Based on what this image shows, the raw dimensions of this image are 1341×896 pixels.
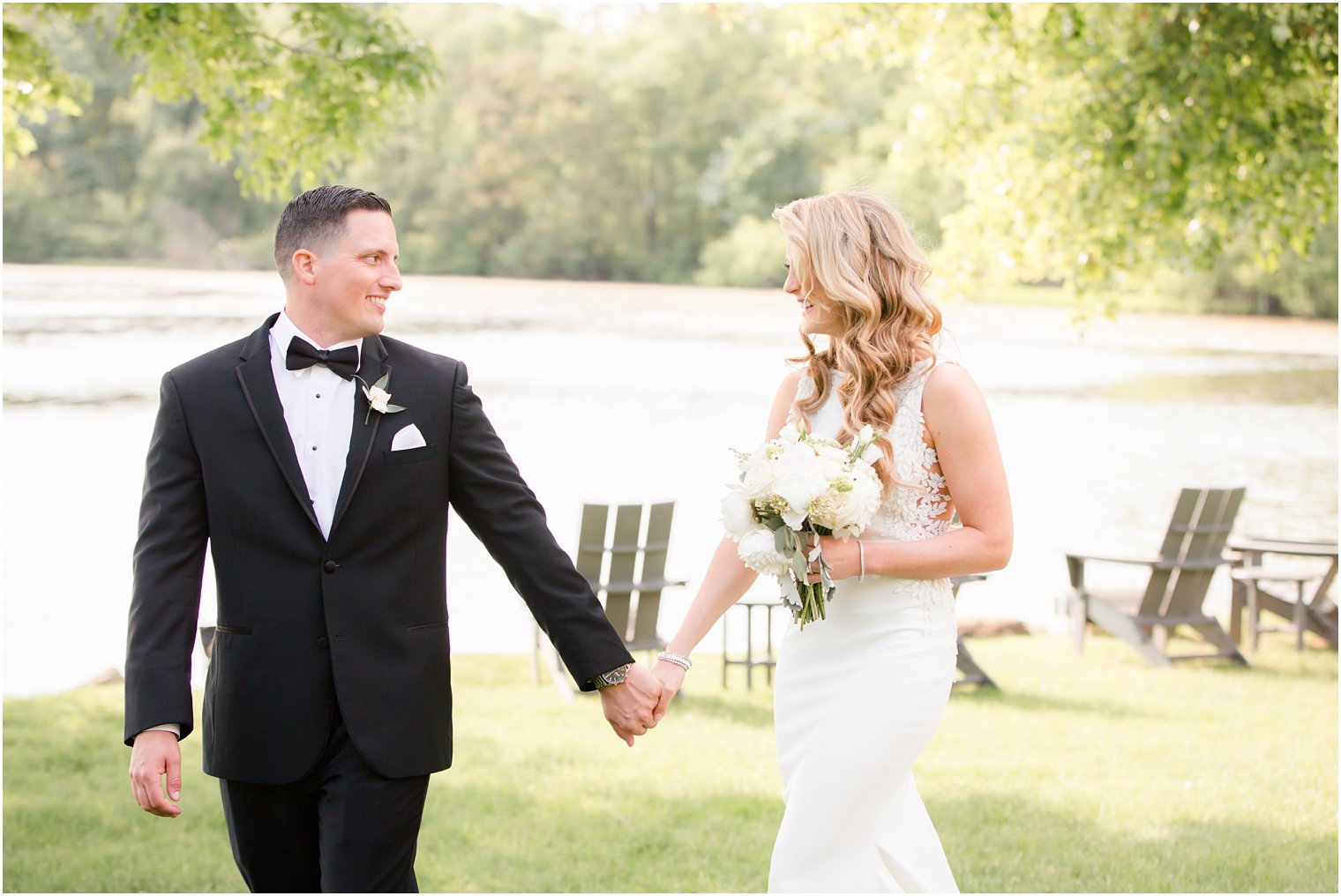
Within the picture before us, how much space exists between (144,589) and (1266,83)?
361 inches

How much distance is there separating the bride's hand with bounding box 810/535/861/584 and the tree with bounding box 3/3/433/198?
616 cm

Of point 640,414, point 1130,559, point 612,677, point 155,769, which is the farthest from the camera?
point 640,414

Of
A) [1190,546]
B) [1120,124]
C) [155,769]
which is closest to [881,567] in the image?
[155,769]

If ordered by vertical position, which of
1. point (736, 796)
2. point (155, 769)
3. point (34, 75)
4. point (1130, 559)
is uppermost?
point (34, 75)

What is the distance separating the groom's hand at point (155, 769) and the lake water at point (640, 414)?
2306mm

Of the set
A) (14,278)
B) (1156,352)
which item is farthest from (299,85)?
(14,278)

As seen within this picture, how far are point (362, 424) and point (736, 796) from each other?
12.0 feet

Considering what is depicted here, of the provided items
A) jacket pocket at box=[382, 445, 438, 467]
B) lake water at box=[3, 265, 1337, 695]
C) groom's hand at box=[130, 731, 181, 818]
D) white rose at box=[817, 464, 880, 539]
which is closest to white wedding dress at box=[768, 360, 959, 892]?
white rose at box=[817, 464, 880, 539]

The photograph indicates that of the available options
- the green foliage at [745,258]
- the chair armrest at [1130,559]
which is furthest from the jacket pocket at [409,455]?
the green foliage at [745,258]

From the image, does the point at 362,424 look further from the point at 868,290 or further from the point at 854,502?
the point at 868,290

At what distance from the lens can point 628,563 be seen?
921 cm

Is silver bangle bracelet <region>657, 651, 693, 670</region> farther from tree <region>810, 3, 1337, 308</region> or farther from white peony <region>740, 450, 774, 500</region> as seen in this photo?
tree <region>810, 3, 1337, 308</region>

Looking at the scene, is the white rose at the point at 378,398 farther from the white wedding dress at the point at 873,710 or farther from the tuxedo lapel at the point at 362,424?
the white wedding dress at the point at 873,710

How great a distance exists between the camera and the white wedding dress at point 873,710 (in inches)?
139
